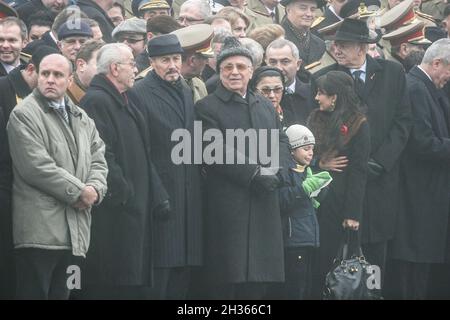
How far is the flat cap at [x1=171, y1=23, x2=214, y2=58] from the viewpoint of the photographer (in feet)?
41.0

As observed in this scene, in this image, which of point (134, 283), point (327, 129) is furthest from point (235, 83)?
point (134, 283)

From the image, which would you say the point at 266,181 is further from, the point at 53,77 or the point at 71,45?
the point at 71,45

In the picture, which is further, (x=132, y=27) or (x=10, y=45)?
(x=132, y=27)

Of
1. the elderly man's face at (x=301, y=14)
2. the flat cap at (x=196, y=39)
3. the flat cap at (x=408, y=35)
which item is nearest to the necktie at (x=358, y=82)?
the flat cap at (x=196, y=39)

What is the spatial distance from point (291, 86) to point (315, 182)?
4.35ft

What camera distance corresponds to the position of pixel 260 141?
38.7 ft

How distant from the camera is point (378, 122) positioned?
42.8 feet

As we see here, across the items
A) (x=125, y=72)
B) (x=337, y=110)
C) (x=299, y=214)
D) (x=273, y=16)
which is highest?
(x=273, y=16)

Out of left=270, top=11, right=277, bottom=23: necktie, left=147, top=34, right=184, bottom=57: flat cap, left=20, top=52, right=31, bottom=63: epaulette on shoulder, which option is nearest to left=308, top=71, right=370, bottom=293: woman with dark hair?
left=147, top=34, right=184, bottom=57: flat cap

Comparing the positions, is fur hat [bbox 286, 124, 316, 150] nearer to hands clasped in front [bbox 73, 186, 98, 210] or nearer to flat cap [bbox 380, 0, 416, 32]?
hands clasped in front [bbox 73, 186, 98, 210]

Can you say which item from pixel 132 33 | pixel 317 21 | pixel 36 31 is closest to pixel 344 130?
pixel 132 33

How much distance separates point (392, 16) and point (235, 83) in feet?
13.7

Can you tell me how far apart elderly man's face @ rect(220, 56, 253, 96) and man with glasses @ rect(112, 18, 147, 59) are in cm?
209
